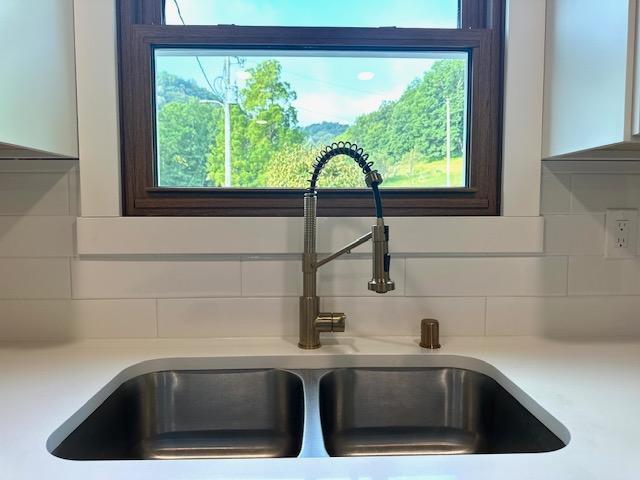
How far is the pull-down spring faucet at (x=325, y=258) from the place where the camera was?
94 cm

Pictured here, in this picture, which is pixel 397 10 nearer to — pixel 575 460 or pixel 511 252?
pixel 511 252

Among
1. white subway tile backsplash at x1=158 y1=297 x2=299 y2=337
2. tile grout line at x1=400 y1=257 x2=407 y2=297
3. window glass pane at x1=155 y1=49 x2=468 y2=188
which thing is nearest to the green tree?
window glass pane at x1=155 y1=49 x2=468 y2=188

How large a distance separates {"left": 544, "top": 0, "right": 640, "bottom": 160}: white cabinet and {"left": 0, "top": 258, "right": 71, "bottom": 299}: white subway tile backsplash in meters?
1.16

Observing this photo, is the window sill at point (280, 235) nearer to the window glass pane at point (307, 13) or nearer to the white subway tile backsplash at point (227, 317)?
the white subway tile backsplash at point (227, 317)

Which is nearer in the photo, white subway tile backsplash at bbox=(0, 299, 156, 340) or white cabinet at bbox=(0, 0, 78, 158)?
white cabinet at bbox=(0, 0, 78, 158)

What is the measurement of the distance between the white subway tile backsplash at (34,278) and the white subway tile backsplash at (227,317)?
236mm

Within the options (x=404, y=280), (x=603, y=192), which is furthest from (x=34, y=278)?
(x=603, y=192)

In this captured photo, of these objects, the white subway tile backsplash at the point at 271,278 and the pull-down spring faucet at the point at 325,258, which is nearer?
the pull-down spring faucet at the point at 325,258

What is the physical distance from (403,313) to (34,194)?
913 mm

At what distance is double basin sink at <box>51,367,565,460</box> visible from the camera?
3.08ft

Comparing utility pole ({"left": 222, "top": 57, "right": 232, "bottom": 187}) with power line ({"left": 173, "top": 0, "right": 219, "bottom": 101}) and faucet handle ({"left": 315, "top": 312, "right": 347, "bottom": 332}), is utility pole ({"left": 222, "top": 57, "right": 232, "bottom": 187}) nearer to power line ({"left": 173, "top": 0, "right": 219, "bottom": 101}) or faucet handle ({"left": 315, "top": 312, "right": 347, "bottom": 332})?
power line ({"left": 173, "top": 0, "right": 219, "bottom": 101})

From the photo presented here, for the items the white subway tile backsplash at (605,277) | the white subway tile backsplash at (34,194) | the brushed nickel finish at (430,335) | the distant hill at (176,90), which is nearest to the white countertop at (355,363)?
the brushed nickel finish at (430,335)

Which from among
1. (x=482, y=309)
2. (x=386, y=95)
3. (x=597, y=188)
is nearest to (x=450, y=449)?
(x=482, y=309)

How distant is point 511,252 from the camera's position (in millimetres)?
1105
